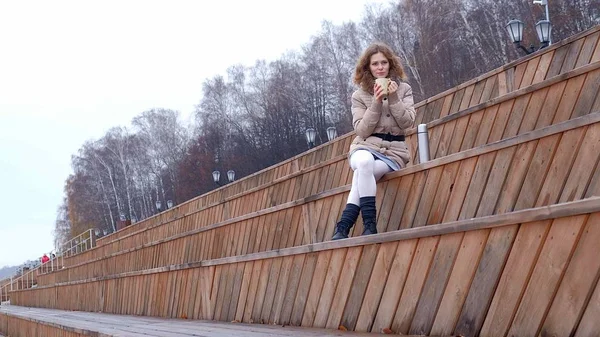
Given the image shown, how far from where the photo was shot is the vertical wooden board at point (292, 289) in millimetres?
4789

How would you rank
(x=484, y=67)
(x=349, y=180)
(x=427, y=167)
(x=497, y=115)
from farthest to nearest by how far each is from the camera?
(x=484, y=67), (x=349, y=180), (x=497, y=115), (x=427, y=167)

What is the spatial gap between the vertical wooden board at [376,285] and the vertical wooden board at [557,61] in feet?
12.9

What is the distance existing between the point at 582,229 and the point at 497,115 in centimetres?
353

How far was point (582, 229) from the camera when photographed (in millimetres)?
2570

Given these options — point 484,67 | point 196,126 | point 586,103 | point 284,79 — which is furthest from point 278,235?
point 196,126

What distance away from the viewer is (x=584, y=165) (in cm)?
345

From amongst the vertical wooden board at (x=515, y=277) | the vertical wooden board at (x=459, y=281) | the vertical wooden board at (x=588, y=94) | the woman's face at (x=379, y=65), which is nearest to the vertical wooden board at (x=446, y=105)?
the woman's face at (x=379, y=65)

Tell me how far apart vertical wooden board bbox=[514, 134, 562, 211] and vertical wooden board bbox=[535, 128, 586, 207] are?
0.03m

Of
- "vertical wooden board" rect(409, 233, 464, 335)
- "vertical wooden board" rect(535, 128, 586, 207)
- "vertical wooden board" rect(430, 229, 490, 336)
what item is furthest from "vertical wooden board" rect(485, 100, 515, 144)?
"vertical wooden board" rect(430, 229, 490, 336)

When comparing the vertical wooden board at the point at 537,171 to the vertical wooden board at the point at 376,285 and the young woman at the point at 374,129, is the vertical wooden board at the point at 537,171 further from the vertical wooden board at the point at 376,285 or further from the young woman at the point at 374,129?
the young woman at the point at 374,129

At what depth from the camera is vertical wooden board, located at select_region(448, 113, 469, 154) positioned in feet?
21.1

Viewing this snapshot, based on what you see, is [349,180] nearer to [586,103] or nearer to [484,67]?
[586,103]

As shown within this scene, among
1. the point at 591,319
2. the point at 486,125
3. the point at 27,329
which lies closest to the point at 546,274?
the point at 591,319

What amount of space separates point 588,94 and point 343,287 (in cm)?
215
